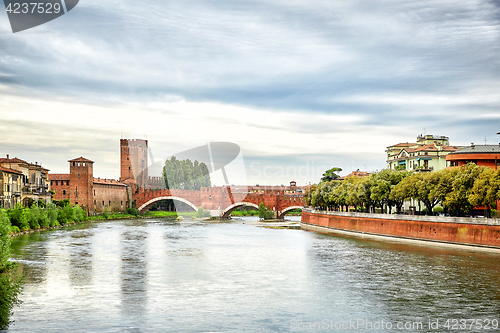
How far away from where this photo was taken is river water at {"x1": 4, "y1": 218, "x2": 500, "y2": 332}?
13742 mm

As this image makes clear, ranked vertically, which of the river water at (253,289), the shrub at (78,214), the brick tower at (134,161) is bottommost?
the river water at (253,289)

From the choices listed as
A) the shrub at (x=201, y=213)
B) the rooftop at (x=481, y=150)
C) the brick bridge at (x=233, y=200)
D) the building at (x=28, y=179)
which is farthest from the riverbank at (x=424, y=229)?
the building at (x=28, y=179)

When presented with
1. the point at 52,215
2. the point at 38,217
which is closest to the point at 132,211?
the point at 52,215

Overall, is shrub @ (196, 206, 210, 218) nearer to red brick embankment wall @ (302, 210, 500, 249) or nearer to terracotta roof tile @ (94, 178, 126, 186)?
terracotta roof tile @ (94, 178, 126, 186)

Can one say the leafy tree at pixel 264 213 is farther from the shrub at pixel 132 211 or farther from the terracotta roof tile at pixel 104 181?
the terracotta roof tile at pixel 104 181

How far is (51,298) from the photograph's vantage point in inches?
632

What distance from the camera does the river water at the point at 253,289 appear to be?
1374 centimetres

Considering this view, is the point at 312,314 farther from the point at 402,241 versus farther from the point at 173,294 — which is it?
the point at 402,241

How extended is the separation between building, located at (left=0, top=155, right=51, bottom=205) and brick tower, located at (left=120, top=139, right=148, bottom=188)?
2932 cm

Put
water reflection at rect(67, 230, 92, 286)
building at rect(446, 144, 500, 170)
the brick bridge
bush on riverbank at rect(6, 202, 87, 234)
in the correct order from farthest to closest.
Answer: the brick bridge < building at rect(446, 144, 500, 170) < bush on riverbank at rect(6, 202, 87, 234) < water reflection at rect(67, 230, 92, 286)

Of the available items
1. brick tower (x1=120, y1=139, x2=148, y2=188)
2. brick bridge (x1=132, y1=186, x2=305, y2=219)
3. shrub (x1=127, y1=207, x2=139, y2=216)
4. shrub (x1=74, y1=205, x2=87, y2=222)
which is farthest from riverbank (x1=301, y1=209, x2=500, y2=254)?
brick tower (x1=120, y1=139, x2=148, y2=188)

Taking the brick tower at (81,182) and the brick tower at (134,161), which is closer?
the brick tower at (81,182)

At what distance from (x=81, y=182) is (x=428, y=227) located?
47.4m

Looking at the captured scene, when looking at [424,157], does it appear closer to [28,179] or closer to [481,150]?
[481,150]
